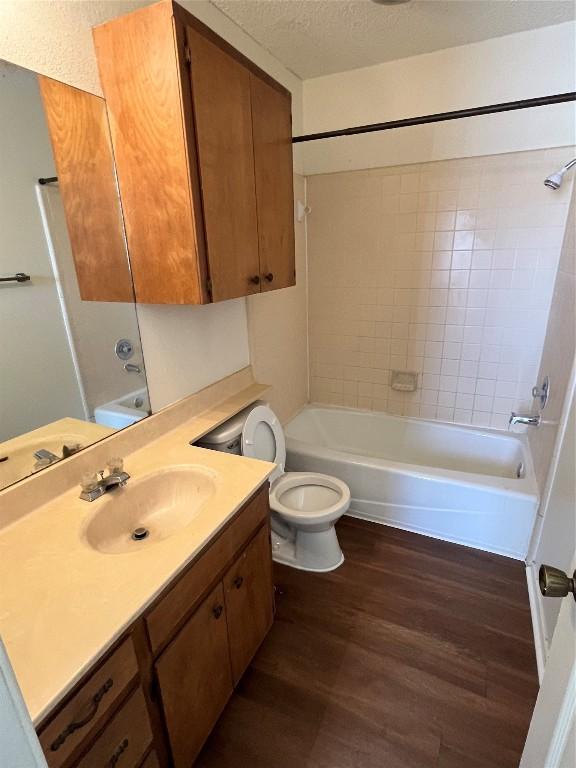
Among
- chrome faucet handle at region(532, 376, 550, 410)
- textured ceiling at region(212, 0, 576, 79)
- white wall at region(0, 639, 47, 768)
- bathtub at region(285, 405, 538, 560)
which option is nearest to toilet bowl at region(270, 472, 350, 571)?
bathtub at region(285, 405, 538, 560)

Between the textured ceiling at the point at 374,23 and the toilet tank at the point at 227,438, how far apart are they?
1.82 meters

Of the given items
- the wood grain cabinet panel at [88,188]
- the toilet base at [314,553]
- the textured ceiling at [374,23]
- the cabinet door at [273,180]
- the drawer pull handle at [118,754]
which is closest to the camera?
the drawer pull handle at [118,754]

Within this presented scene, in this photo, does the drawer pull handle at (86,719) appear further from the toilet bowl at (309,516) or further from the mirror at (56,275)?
the toilet bowl at (309,516)

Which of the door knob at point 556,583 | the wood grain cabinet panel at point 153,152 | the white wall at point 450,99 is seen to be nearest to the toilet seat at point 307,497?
the wood grain cabinet panel at point 153,152

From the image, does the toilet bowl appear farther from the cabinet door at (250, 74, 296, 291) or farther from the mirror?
the cabinet door at (250, 74, 296, 291)

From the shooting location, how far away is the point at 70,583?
0.89 meters

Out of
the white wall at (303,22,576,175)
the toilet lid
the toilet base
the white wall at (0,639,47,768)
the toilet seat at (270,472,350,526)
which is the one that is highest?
the white wall at (303,22,576,175)

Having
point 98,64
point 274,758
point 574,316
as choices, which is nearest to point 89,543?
point 274,758

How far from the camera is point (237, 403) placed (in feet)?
6.46

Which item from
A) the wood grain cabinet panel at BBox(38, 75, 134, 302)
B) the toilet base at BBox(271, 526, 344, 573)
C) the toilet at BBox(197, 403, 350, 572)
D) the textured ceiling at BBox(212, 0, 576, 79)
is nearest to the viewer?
the wood grain cabinet panel at BBox(38, 75, 134, 302)

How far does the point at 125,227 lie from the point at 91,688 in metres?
1.29

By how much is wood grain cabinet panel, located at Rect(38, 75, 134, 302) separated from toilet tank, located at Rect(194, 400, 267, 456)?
0.70m

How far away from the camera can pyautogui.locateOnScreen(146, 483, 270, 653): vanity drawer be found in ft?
3.10

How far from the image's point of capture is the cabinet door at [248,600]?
1277 millimetres
